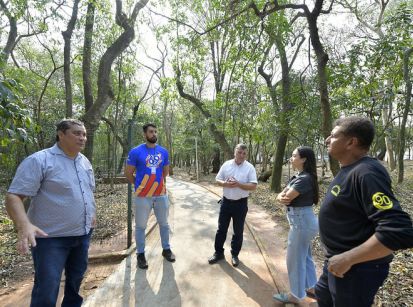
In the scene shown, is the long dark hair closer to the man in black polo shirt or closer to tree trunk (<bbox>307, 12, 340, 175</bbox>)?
the man in black polo shirt

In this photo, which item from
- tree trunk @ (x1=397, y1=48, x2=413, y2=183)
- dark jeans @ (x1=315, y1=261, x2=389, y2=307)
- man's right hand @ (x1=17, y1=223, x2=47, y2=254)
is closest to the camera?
dark jeans @ (x1=315, y1=261, x2=389, y2=307)

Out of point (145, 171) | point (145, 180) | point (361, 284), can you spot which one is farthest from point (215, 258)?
point (361, 284)

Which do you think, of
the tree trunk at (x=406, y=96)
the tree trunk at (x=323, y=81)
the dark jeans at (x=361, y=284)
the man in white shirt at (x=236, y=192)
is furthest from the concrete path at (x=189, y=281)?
the tree trunk at (x=406, y=96)

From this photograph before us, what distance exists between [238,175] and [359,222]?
2.45 m

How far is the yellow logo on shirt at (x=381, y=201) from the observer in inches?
57.6

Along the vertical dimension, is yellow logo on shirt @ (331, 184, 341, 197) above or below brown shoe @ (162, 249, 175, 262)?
above

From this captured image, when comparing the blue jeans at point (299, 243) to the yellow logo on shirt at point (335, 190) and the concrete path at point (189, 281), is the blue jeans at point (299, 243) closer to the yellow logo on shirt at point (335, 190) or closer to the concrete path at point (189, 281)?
the concrete path at point (189, 281)

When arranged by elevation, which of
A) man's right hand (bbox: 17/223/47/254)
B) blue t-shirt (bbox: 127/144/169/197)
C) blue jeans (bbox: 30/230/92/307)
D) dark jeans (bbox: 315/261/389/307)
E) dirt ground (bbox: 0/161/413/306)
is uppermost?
blue t-shirt (bbox: 127/144/169/197)

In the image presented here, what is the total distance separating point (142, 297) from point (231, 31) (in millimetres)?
5122

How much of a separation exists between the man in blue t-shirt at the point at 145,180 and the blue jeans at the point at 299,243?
199 centimetres

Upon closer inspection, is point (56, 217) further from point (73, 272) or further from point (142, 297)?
point (142, 297)

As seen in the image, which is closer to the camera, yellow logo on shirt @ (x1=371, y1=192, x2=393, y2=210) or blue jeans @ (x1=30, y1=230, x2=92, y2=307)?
yellow logo on shirt @ (x1=371, y1=192, x2=393, y2=210)

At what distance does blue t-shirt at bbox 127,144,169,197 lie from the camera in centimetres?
404

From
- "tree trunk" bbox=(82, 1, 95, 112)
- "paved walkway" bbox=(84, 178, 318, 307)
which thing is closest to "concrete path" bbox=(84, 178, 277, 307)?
"paved walkway" bbox=(84, 178, 318, 307)
